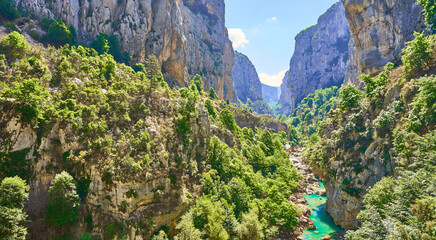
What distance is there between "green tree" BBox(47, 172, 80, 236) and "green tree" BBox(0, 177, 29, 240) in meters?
2.28

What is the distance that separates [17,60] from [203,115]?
28.0 meters

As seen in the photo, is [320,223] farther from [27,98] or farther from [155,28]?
[155,28]

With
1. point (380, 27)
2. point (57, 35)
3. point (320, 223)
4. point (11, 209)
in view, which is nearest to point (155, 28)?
point (57, 35)

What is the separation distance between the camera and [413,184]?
2036cm

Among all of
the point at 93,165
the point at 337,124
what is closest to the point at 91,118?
the point at 93,165

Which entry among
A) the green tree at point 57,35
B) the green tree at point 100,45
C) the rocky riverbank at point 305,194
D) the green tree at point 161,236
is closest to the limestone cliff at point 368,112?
the rocky riverbank at point 305,194

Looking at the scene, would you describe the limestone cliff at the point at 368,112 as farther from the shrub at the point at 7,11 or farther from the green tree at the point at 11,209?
the shrub at the point at 7,11

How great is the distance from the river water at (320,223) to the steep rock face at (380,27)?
1771 inches

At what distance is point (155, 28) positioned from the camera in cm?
7500

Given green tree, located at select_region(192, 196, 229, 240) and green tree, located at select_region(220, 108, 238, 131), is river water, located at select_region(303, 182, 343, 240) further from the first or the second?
green tree, located at select_region(220, 108, 238, 131)

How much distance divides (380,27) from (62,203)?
84993 millimetres

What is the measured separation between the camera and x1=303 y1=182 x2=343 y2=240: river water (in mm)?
37062

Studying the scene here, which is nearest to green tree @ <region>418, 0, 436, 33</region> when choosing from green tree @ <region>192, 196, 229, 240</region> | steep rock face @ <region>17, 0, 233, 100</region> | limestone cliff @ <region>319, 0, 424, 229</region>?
limestone cliff @ <region>319, 0, 424, 229</region>

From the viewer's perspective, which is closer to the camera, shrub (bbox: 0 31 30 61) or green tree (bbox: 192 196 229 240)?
green tree (bbox: 192 196 229 240)
